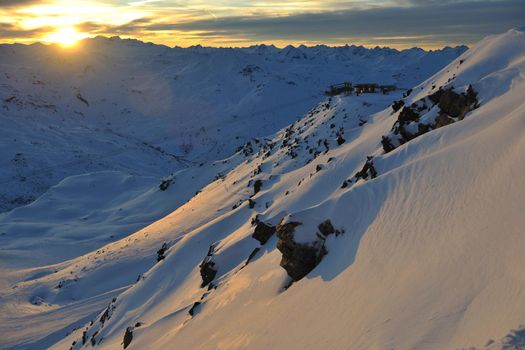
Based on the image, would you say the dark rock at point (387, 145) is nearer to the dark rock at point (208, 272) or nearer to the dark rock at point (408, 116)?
the dark rock at point (408, 116)

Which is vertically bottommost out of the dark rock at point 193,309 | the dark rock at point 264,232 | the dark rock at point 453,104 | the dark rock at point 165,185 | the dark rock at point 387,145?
the dark rock at point 193,309

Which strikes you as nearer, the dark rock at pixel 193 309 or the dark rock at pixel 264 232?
the dark rock at pixel 193 309

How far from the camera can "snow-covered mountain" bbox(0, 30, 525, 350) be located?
273 inches

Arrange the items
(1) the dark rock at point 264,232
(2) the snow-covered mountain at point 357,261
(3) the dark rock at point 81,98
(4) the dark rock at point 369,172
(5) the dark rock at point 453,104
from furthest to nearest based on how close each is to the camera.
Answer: (3) the dark rock at point 81,98 → (5) the dark rock at point 453,104 → (1) the dark rock at point 264,232 → (4) the dark rock at point 369,172 → (2) the snow-covered mountain at point 357,261

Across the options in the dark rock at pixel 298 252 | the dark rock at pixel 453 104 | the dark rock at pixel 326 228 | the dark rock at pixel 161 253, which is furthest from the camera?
the dark rock at pixel 161 253

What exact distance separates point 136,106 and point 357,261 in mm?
107647

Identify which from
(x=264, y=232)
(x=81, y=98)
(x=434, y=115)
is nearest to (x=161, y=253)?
(x=264, y=232)

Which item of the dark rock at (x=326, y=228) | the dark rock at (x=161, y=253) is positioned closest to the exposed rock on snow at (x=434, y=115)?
the dark rock at (x=326, y=228)

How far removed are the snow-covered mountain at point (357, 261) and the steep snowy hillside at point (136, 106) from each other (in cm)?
3511

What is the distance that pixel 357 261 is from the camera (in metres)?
9.41

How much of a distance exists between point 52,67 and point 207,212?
120 m

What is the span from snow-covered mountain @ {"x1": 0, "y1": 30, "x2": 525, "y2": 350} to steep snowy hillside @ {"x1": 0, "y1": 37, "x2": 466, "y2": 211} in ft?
115

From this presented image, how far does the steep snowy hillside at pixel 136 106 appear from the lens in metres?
64.6

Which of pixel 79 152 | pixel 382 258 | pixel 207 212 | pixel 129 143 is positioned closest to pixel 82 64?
pixel 129 143
